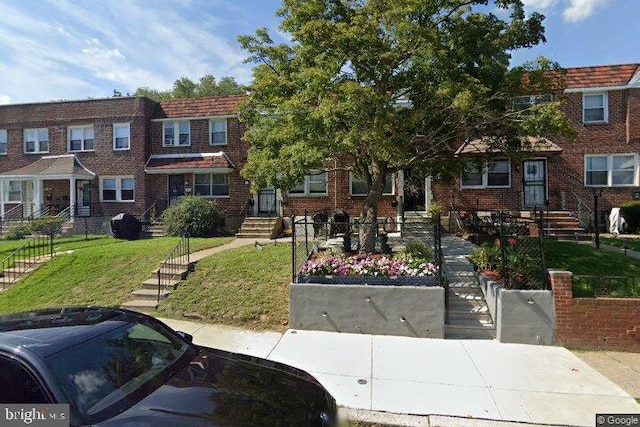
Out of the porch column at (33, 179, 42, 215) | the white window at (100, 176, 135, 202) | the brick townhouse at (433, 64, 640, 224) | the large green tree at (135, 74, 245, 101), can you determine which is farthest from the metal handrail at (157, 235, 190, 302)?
the large green tree at (135, 74, 245, 101)

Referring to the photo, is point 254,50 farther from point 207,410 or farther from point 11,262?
point 11,262

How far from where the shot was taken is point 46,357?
A: 105 inches

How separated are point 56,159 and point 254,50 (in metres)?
18.3

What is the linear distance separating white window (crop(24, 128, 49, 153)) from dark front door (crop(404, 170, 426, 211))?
2167 cm

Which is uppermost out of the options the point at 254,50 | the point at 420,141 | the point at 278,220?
the point at 254,50

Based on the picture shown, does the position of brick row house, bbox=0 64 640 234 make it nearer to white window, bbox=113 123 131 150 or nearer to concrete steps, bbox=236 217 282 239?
white window, bbox=113 123 131 150

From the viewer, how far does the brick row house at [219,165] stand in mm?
16812

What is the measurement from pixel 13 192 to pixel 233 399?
88.0ft

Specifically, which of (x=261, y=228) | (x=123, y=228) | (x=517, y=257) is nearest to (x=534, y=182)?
(x=517, y=257)

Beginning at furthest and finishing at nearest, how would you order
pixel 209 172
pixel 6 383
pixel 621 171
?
1. pixel 209 172
2. pixel 621 171
3. pixel 6 383

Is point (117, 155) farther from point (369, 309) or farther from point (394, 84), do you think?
point (369, 309)

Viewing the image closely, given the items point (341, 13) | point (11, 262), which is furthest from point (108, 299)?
point (341, 13)

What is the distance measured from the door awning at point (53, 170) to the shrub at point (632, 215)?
2704 centimetres

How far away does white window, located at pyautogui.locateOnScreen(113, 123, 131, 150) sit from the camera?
69.5ft
